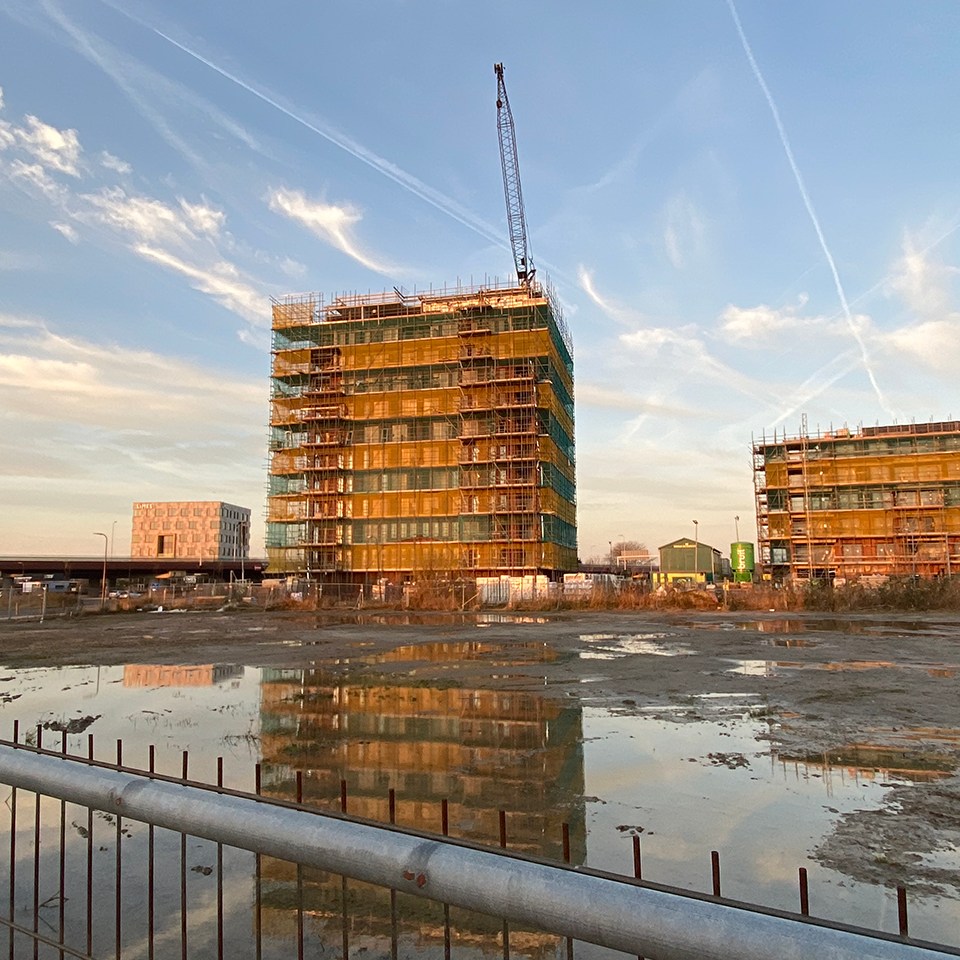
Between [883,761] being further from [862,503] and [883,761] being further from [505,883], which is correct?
[862,503]

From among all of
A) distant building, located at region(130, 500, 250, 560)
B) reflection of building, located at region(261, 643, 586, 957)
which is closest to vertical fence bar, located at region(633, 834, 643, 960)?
reflection of building, located at region(261, 643, 586, 957)

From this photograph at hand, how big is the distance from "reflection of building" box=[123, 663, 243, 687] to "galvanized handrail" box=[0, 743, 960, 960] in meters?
12.8

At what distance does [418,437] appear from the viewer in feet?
221

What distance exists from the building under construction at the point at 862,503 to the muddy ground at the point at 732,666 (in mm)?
40275

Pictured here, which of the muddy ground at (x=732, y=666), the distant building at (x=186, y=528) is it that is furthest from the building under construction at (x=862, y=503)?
the distant building at (x=186, y=528)

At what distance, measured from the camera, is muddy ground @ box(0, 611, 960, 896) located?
253 inches

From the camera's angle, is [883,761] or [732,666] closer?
[883,761]

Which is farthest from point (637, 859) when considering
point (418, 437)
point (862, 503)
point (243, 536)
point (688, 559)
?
point (243, 536)

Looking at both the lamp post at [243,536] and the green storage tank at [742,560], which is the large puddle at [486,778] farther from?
the lamp post at [243,536]

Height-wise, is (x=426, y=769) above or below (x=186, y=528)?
below

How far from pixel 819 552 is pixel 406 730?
7290cm

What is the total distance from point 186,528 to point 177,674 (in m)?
159

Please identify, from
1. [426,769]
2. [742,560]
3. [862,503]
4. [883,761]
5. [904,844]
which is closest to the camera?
[904,844]

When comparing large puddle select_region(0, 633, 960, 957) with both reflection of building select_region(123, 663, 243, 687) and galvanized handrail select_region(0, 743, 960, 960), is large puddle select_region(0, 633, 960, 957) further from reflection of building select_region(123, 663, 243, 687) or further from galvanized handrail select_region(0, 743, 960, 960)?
galvanized handrail select_region(0, 743, 960, 960)
